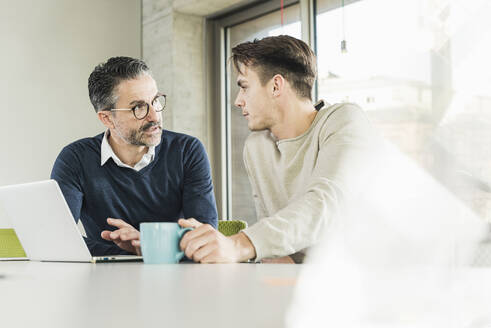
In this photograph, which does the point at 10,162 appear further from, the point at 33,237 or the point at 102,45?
the point at 33,237

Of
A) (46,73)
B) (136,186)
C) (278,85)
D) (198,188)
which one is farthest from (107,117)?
(46,73)

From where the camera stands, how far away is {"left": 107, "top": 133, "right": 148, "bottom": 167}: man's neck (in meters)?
2.11

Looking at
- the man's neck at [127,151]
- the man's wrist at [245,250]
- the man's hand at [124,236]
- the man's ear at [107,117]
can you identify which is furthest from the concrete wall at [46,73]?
the man's wrist at [245,250]

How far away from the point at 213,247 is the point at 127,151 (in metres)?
1.02

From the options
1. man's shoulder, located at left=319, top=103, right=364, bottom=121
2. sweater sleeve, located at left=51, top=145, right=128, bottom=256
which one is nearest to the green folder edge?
sweater sleeve, located at left=51, top=145, right=128, bottom=256

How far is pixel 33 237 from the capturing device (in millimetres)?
1407

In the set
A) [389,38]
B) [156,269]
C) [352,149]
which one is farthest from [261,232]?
[389,38]

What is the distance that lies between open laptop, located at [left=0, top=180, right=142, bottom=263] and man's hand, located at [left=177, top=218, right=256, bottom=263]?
0.72 feet

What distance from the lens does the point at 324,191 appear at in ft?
4.28

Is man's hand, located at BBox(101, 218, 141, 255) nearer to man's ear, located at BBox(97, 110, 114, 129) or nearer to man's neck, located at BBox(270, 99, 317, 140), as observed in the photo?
man's neck, located at BBox(270, 99, 317, 140)

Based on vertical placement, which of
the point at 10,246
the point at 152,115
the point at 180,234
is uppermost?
the point at 152,115

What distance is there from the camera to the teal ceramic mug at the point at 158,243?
121 cm

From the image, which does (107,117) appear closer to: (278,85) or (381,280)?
(278,85)

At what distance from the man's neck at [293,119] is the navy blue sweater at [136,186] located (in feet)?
1.21
